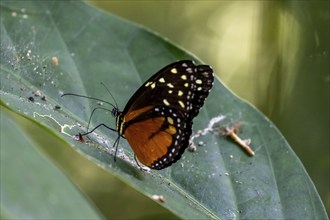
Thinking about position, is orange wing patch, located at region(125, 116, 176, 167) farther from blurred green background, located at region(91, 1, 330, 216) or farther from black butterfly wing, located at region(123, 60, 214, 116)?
blurred green background, located at region(91, 1, 330, 216)

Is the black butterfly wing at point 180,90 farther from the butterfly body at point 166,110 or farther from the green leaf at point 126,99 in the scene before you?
the green leaf at point 126,99

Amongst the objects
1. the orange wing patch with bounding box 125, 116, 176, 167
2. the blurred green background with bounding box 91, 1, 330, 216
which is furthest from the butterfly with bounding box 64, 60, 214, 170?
the blurred green background with bounding box 91, 1, 330, 216

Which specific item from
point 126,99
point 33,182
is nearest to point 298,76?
point 126,99

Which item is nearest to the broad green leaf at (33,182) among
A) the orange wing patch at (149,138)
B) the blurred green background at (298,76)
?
the orange wing patch at (149,138)

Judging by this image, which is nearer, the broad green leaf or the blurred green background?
the broad green leaf

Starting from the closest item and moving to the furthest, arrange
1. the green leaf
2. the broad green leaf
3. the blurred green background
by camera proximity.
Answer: the broad green leaf, the green leaf, the blurred green background

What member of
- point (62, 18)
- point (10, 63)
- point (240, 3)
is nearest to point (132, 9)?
point (240, 3)

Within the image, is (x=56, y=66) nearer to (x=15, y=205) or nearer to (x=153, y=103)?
(x=153, y=103)
